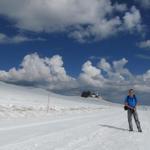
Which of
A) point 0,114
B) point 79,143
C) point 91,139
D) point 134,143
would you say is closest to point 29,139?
point 79,143

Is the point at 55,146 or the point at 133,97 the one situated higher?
the point at 133,97

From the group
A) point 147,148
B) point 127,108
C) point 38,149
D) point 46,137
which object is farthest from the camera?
point 127,108

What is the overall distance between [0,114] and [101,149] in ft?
44.1

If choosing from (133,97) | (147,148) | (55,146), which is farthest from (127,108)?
(55,146)

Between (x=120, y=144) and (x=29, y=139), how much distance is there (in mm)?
2869

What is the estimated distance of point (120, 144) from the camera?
43.4 feet

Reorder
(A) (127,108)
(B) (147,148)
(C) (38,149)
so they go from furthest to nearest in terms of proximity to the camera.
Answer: (A) (127,108) < (B) (147,148) < (C) (38,149)

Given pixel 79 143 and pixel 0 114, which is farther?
pixel 0 114

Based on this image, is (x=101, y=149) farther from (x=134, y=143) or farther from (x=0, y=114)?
(x=0, y=114)

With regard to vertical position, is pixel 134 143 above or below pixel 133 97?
below

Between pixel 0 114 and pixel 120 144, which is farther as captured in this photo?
pixel 0 114

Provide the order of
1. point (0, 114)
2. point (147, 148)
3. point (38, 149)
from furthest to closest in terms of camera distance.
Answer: point (0, 114) → point (147, 148) → point (38, 149)

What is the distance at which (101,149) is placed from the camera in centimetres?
1159

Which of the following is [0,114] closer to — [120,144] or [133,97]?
[133,97]
